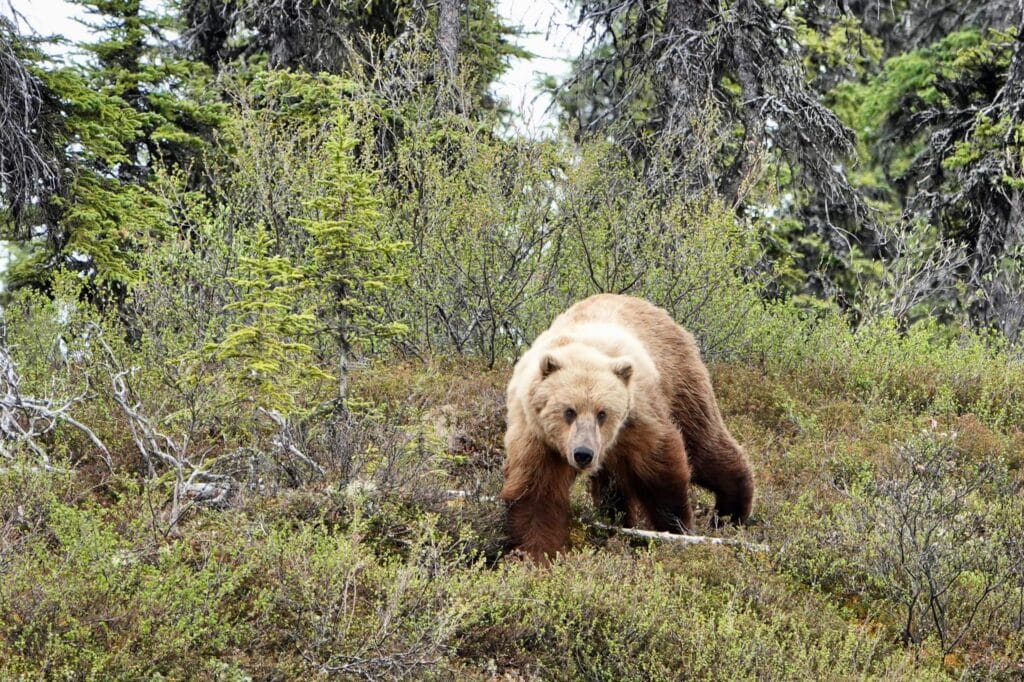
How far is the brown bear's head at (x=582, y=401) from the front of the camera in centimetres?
518

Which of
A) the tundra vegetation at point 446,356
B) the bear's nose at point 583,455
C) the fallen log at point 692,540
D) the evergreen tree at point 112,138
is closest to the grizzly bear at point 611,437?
the bear's nose at point 583,455

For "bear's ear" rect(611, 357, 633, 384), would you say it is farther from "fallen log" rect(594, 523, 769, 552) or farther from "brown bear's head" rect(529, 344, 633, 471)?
"fallen log" rect(594, 523, 769, 552)

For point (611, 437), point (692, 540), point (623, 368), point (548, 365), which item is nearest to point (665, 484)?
point (692, 540)

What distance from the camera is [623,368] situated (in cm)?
554

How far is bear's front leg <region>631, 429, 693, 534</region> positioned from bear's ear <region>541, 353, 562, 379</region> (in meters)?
0.72

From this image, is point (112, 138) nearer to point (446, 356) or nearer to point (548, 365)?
point (446, 356)

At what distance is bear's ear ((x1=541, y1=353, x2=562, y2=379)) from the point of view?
550cm

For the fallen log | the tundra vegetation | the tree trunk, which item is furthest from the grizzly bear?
the tree trunk

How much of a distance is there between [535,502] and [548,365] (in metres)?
0.77

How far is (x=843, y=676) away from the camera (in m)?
4.34

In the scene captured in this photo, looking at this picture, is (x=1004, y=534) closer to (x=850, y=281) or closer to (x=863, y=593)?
(x=863, y=593)

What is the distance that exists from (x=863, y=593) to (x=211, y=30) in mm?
14001

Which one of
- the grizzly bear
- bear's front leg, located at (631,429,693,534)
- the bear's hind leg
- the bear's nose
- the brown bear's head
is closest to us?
the bear's nose

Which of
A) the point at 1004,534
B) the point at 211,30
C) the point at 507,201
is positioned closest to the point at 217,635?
the point at 1004,534
